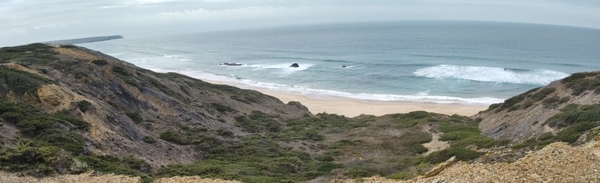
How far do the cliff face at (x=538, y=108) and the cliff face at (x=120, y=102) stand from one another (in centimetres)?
1704

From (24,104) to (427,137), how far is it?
888 inches

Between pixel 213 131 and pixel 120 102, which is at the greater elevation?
pixel 120 102

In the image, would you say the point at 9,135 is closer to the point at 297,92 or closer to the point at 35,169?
the point at 35,169

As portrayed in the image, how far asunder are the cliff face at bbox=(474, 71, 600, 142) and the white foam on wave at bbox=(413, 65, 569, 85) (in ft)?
137

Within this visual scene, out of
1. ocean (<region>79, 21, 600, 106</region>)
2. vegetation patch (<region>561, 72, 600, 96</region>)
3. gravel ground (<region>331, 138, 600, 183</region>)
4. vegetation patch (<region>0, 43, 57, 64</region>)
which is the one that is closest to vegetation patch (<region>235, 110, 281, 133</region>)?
vegetation patch (<region>0, 43, 57, 64</region>)

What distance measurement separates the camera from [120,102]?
86.1 feet

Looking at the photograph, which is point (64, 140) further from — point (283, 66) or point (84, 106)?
point (283, 66)

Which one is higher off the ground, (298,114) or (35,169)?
(35,169)

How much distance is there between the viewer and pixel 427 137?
1045 inches

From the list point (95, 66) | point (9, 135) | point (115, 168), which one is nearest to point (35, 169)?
point (115, 168)

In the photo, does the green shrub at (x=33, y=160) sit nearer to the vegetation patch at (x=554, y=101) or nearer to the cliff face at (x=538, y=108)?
the cliff face at (x=538, y=108)

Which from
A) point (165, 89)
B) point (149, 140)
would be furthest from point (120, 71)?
point (149, 140)

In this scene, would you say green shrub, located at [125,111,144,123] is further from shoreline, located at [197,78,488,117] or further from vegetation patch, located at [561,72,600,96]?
A: shoreline, located at [197,78,488,117]

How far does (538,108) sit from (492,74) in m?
53.5
